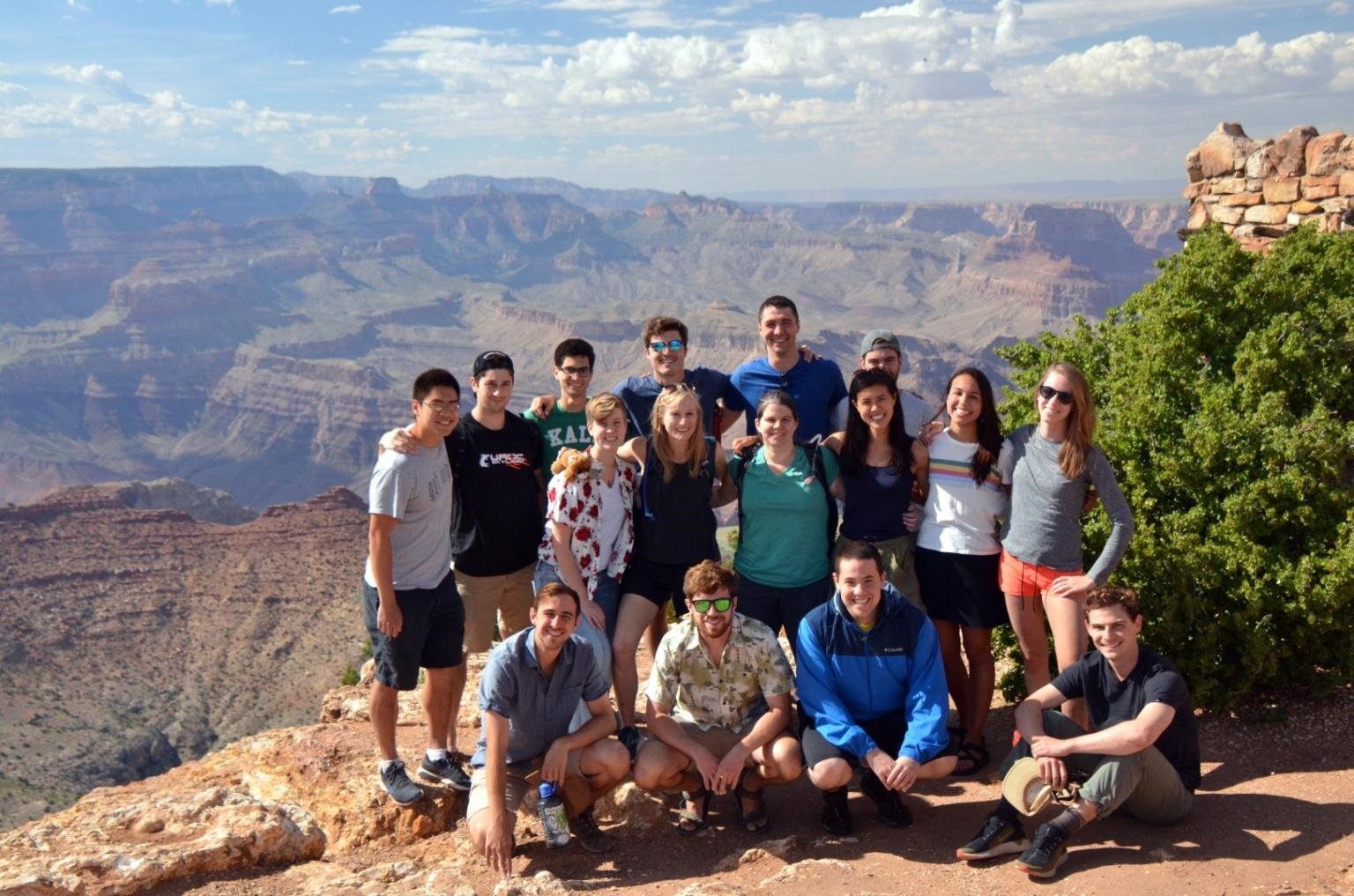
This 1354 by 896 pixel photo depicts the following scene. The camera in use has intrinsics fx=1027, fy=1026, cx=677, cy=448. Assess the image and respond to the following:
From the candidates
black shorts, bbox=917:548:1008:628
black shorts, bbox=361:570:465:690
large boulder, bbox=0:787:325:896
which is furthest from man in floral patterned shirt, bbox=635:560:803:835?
large boulder, bbox=0:787:325:896

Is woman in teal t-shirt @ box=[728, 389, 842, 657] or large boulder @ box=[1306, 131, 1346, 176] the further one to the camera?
large boulder @ box=[1306, 131, 1346, 176]

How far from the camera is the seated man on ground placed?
515 cm

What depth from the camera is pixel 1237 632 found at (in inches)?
230

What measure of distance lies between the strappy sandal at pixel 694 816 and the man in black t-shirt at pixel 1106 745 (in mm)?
1337

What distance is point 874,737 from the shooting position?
540 centimetres

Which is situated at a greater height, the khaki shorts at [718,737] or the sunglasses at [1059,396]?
the sunglasses at [1059,396]

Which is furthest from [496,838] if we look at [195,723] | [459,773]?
[195,723]

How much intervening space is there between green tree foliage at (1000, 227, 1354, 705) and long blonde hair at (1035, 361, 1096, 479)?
101 cm

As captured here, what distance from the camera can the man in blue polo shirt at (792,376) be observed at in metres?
6.41

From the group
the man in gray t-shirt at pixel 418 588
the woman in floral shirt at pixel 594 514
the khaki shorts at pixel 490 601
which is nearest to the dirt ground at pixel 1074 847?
the man in gray t-shirt at pixel 418 588

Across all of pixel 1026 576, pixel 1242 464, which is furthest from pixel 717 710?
pixel 1242 464

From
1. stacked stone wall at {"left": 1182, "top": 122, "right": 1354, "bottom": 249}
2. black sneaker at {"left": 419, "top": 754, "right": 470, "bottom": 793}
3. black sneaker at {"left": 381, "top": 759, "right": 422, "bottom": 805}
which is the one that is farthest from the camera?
stacked stone wall at {"left": 1182, "top": 122, "right": 1354, "bottom": 249}

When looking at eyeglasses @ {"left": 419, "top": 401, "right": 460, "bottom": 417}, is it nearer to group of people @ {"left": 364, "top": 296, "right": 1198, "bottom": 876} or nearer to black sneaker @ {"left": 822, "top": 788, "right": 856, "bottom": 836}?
group of people @ {"left": 364, "top": 296, "right": 1198, "bottom": 876}

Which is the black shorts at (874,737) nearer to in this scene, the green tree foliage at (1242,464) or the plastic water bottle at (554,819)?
the plastic water bottle at (554,819)
